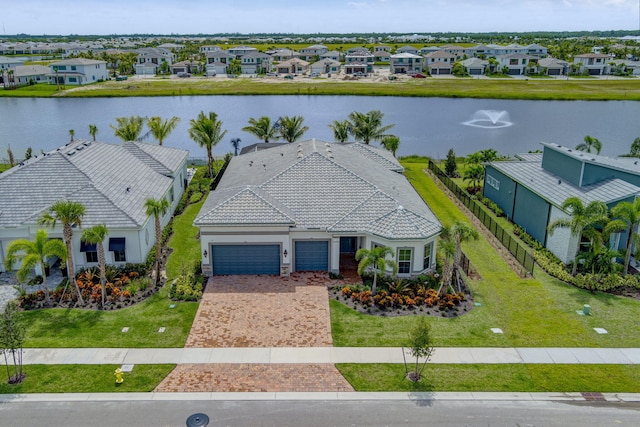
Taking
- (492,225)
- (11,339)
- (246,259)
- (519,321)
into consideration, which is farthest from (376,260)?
(11,339)

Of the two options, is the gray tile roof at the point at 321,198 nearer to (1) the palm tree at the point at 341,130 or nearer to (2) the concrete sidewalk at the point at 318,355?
(2) the concrete sidewalk at the point at 318,355

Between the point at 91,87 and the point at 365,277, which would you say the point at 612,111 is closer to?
the point at 365,277

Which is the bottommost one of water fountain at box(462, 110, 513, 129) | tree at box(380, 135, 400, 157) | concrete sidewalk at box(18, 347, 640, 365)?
concrete sidewalk at box(18, 347, 640, 365)

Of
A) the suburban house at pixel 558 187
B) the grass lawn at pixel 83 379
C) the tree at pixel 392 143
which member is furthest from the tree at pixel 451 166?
the grass lawn at pixel 83 379

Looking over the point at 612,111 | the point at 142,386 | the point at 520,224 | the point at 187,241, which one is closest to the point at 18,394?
the point at 142,386

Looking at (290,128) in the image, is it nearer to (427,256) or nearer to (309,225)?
(309,225)

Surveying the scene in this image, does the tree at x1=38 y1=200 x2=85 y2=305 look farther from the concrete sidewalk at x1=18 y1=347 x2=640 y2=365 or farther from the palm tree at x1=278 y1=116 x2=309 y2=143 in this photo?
the palm tree at x1=278 y1=116 x2=309 y2=143

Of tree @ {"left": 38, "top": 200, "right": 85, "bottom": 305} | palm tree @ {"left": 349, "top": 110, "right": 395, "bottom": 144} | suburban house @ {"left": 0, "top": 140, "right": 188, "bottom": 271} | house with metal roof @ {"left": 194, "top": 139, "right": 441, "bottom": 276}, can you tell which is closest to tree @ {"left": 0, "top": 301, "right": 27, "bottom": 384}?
tree @ {"left": 38, "top": 200, "right": 85, "bottom": 305}
